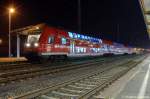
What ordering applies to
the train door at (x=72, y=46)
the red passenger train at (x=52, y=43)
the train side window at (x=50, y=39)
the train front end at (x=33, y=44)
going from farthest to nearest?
the train door at (x=72, y=46)
the train side window at (x=50, y=39)
the red passenger train at (x=52, y=43)
the train front end at (x=33, y=44)

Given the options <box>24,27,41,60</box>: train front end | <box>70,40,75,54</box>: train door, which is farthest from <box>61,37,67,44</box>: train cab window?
<box>24,27,41,60</box>: train front end

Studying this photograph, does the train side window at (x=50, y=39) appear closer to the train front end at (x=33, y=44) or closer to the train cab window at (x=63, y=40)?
the train front end at (x=33, y=44)

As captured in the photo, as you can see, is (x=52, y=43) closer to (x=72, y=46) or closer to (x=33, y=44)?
(x=33, y=44)

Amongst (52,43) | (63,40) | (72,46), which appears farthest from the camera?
(72,46)

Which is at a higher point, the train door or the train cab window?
the train cab window

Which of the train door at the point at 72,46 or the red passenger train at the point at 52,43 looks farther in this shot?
the train door at the point at 72,46

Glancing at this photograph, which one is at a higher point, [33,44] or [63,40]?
[63,40]

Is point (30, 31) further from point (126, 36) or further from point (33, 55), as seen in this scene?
point (126, 36)

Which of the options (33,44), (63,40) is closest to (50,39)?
(33,44)

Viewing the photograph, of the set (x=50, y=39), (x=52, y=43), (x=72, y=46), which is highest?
(x=50, y=39)

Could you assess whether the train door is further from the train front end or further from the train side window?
the train front end

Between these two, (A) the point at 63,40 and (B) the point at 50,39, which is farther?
(A) the point at 63,40

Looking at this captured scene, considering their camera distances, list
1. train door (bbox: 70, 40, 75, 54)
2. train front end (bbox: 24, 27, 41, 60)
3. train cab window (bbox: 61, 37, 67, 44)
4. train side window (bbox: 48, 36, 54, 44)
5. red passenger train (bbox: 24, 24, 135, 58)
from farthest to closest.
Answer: train door (bbox: 70, 40, 75, 54) → train cab window (bbox: 61, 37, 67, 44) → train side window (bbox: 48, 36, 54, 44) → red passenger train (bbox: 24, 24, 135, 58) → train front end (bbox: 24, 27, 41, 60)

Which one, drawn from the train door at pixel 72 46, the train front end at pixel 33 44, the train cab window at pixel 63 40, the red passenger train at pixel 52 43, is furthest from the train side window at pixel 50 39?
the train door at pixel 72 46
